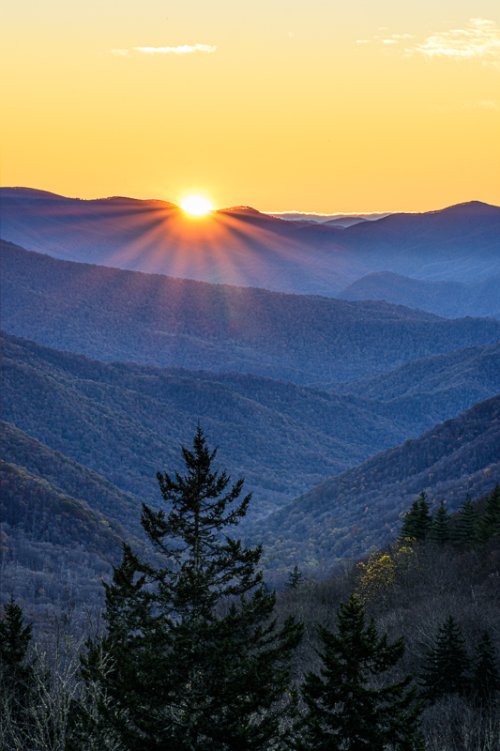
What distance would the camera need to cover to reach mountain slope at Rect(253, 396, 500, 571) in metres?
145

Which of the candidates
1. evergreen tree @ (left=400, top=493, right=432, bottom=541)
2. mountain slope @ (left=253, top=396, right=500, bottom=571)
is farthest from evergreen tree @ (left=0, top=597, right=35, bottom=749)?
mountain slope @ (left=253, top=396, right=500, bottom=571)

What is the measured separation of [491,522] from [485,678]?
2913 cm

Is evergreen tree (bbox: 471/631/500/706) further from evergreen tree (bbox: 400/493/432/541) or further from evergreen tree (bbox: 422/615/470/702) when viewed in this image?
evergreen tree (bbox: 400/493/432/541)

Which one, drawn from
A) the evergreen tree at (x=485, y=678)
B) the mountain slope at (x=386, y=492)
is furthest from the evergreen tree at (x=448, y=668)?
the mountain slope at (x=386, y=492)

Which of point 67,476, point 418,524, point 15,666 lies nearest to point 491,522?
point 418,524

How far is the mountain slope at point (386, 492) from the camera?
145m

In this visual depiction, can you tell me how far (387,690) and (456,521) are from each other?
2231 inches

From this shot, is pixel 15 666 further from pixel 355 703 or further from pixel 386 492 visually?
pixel 386 492

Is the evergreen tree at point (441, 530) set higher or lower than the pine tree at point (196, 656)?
higher

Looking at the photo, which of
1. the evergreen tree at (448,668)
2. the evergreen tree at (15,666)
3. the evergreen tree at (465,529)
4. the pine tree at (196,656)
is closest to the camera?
the pine tree at (196,656)

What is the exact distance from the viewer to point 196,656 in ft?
54.1

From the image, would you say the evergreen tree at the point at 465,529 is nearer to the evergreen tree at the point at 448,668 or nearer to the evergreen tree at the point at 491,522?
the evergreen tree at the point at 491,522

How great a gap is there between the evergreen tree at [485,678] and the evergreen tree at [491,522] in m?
26.2

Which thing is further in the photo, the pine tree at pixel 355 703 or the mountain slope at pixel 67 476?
the mountain slope at pixel 67 476
